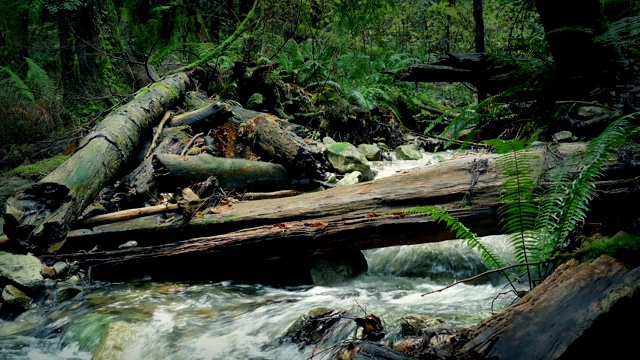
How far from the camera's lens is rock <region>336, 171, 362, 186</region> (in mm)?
6226

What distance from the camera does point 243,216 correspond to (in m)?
4.23

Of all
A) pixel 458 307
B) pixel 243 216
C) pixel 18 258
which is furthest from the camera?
pixel 243 216

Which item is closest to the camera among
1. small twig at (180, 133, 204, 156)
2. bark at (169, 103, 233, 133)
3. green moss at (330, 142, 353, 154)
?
small twig at (180, 133, 204, 156)

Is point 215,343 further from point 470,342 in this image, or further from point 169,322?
point 470,342

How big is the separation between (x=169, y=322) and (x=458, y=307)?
7.59 ft

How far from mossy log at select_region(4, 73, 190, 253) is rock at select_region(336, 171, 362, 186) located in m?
2.95

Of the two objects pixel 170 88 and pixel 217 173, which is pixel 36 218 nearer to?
pixel 217 173

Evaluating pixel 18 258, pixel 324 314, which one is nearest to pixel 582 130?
pixel 324 314

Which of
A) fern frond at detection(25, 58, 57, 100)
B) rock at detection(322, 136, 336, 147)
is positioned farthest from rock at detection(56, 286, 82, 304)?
fern frond at detection(25, 58, 57, 100)

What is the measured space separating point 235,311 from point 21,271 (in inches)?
78.7

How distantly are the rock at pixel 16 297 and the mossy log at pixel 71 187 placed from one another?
384mm

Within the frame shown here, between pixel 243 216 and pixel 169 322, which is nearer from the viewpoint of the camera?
pixel 169 322

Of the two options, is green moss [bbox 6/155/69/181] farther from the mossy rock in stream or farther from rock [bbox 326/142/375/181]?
rock [bbox 326/142/375/181]

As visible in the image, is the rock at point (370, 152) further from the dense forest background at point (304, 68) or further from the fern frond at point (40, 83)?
the fern frond at point (40, 83)
